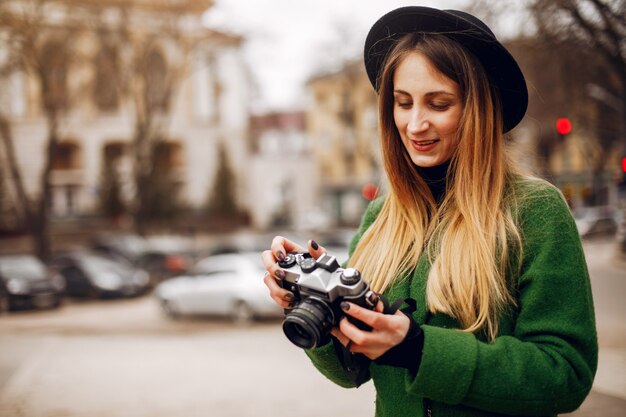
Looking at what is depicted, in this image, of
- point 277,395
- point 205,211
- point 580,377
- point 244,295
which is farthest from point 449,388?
→ point 205,211

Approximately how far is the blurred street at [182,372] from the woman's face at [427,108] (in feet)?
6.89

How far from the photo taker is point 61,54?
72.1 feet

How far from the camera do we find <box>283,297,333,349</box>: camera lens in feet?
4.91

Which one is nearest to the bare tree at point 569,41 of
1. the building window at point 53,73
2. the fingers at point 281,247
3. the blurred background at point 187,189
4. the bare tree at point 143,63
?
the blurred background at point 187,189

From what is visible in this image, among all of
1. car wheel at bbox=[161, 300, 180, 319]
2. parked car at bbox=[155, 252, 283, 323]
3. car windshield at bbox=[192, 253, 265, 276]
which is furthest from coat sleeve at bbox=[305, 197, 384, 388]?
car wheel at bbox=[161, 300, 180, 319]

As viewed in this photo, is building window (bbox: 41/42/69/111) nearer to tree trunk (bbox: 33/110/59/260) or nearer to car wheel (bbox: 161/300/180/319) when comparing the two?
tree trunk (bbox: 33/110/59/260)

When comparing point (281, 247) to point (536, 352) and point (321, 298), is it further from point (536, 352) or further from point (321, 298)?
point (536, 352)

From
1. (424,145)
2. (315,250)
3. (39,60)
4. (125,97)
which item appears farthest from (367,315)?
(125,97)

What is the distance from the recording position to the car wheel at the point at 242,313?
1445 centimetres

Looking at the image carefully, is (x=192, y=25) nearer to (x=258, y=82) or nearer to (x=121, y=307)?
(x=258, y=82)

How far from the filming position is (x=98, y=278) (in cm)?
2084

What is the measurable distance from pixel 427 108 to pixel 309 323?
2.27 ft

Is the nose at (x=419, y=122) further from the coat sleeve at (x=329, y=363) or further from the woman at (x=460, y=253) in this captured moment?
the coat sleeve at (x=329, y=363)

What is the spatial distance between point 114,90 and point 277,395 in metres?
22.0
